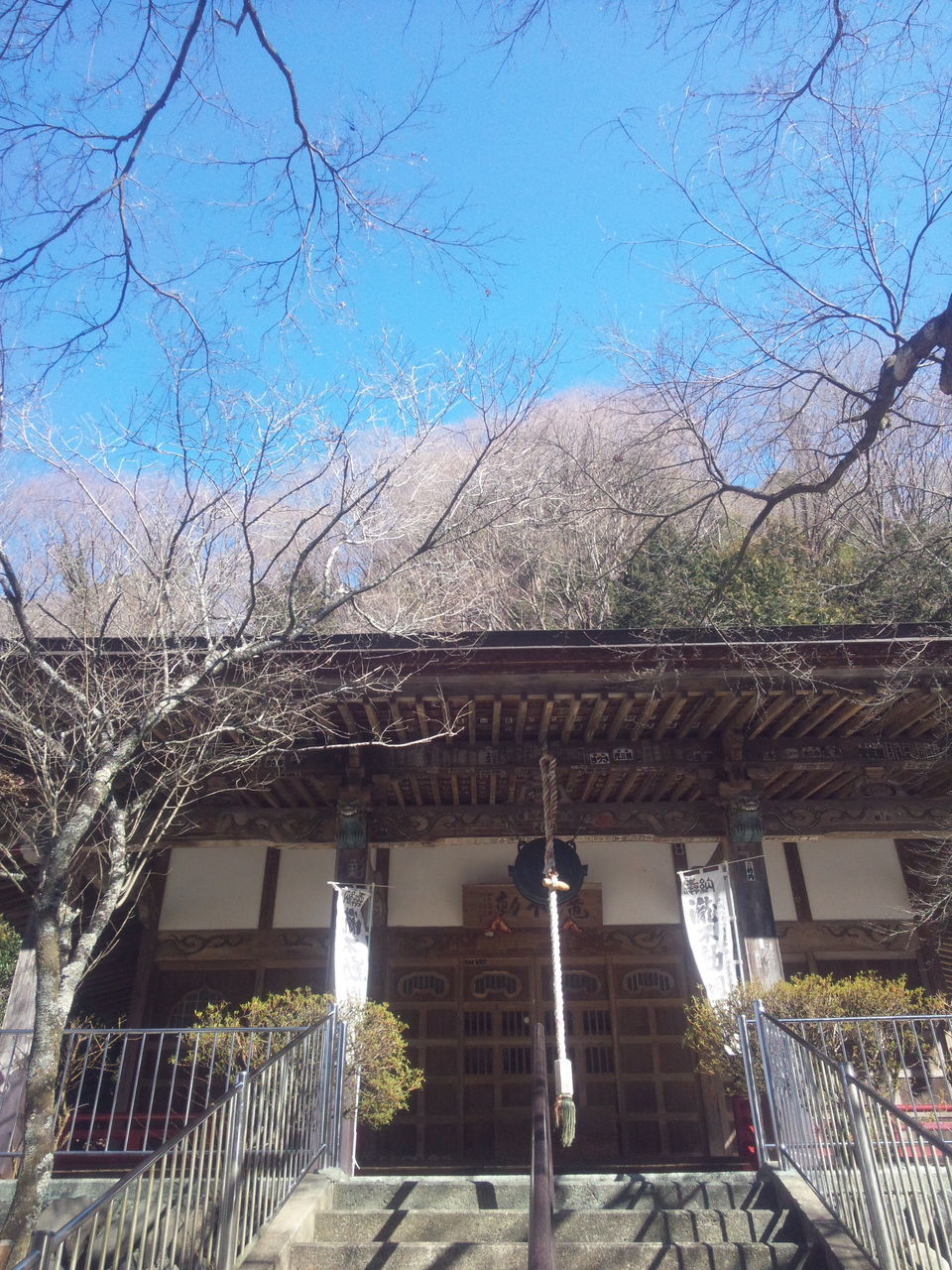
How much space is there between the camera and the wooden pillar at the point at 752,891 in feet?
23.5

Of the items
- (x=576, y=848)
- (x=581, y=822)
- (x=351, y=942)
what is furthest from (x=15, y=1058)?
(x=576, y=848)

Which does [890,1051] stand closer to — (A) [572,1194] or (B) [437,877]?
(A) [572,1194]

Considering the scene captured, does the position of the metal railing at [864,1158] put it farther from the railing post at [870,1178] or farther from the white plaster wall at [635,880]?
the white plaster wall at [635,880]

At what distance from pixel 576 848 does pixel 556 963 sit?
315cm

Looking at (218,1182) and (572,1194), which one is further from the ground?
(218,1182)

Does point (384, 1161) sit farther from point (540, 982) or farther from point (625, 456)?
point (625, 456)

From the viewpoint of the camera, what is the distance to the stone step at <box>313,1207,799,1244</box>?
4.62 m

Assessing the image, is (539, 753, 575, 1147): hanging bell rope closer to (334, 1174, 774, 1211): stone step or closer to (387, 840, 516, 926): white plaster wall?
(334, 1174, 774, 1211): stone step

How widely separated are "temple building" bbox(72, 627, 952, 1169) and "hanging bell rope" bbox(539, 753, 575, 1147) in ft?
1.08

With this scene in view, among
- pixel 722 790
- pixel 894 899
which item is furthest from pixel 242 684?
pixel 894 899

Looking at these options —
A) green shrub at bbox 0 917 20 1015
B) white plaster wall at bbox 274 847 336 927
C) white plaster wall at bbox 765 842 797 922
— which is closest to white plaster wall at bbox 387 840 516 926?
white plaster wall at bbox 274 847 336 927

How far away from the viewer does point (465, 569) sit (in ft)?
30.6

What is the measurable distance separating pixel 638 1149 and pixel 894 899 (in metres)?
3.73

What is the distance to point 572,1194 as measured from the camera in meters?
5.14
